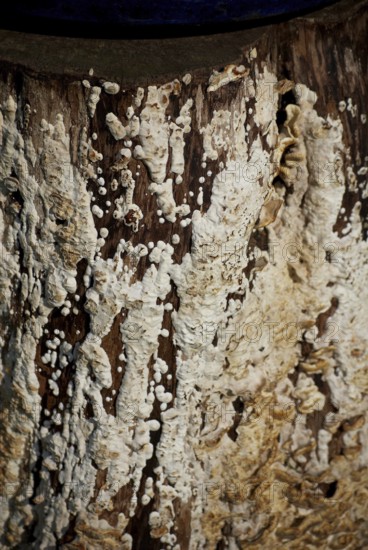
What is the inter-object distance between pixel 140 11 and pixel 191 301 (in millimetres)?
500

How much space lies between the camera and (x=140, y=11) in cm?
122

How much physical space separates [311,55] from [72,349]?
67 cm

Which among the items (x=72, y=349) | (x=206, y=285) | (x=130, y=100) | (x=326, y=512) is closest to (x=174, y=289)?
(x=206, y=285)

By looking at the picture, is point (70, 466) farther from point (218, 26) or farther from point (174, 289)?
point (218, 26)

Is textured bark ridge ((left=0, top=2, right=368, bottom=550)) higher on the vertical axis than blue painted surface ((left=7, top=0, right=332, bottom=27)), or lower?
lower

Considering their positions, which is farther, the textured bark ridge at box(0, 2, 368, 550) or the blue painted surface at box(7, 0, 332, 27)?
A: the textured bark ridge at box(0, 2, 368, 550)

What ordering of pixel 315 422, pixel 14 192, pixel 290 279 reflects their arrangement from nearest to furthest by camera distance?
pixel 14 192 → pixel 290 279 → pixel 315 422

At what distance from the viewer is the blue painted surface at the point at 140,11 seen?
1216mm

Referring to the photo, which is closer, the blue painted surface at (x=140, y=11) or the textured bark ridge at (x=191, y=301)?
the blue painted surface at (x=140, y=11)

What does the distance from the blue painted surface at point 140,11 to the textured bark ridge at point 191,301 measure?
0.28 ft

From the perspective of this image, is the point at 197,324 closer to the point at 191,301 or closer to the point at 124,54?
the point at 191,301

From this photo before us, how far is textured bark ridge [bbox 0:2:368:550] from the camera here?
1.35 meters

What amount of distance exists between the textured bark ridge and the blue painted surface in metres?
0.09

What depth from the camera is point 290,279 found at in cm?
160
